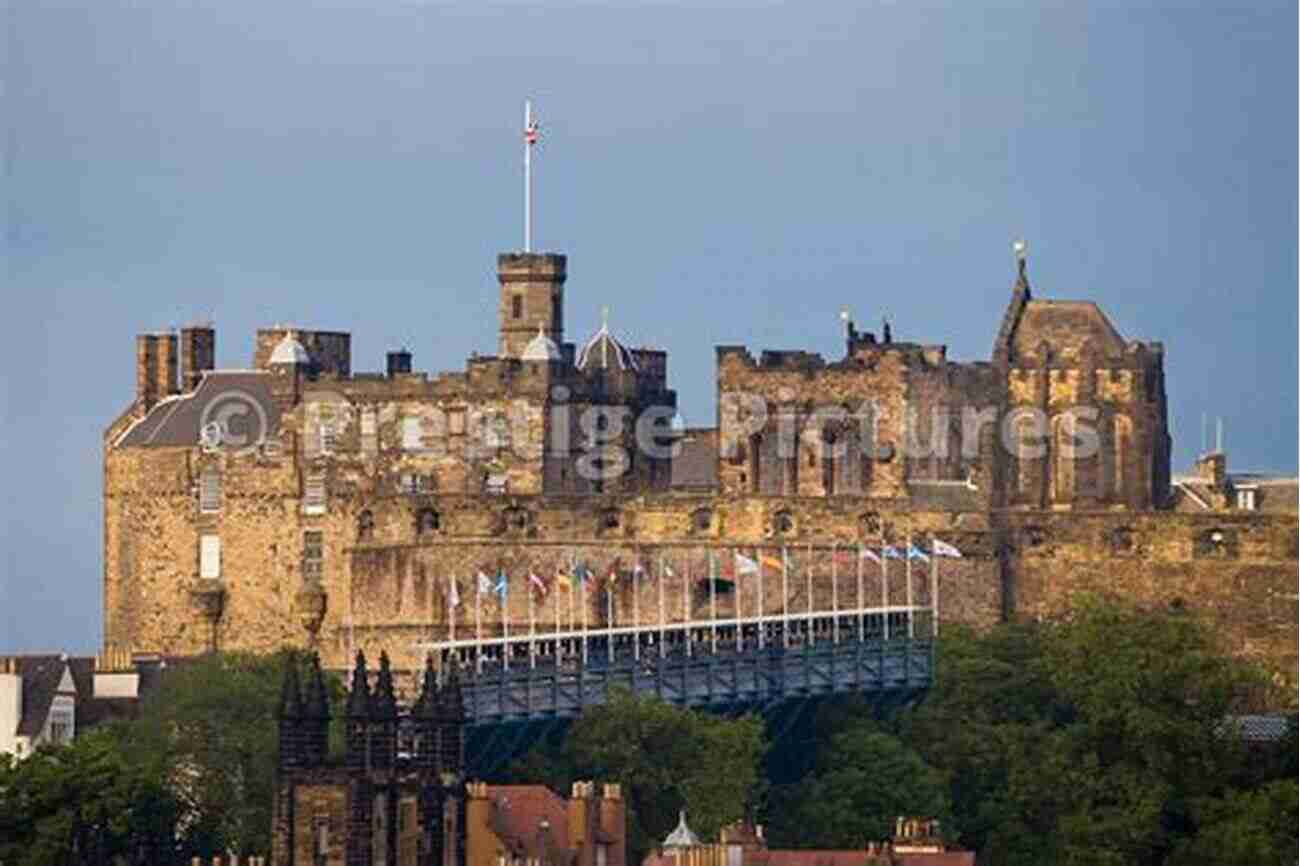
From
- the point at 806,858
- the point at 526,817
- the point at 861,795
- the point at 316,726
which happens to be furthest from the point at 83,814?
the point at 861,795

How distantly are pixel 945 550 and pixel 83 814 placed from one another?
34.1 metres

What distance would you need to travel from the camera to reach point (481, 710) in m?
172

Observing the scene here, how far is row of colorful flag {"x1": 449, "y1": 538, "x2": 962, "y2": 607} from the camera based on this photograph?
637ft

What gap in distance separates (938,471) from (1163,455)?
14.4 feet

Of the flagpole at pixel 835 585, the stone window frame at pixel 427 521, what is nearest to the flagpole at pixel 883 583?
the flagpole at pixel 835 585

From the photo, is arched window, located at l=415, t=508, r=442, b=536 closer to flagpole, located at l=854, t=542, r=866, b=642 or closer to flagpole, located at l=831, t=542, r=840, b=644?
flagpole, located at l=831, t=542, r=840, b=644

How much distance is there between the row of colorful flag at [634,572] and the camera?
19412 cm

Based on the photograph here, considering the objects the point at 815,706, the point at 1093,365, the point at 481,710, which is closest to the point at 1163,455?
the point at 1093,365


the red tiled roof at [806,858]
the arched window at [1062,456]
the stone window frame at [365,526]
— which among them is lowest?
the red tiled roof at [806,858]

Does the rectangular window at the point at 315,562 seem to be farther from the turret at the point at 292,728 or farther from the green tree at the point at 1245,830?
the turret at the point at 292,728

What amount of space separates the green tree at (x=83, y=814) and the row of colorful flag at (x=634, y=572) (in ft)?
97.0

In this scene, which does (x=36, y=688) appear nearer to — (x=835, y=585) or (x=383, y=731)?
(x=835, y=585)

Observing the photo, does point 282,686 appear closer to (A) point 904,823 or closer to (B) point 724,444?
(A) point 904,823

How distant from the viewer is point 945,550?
19425 centimetres
